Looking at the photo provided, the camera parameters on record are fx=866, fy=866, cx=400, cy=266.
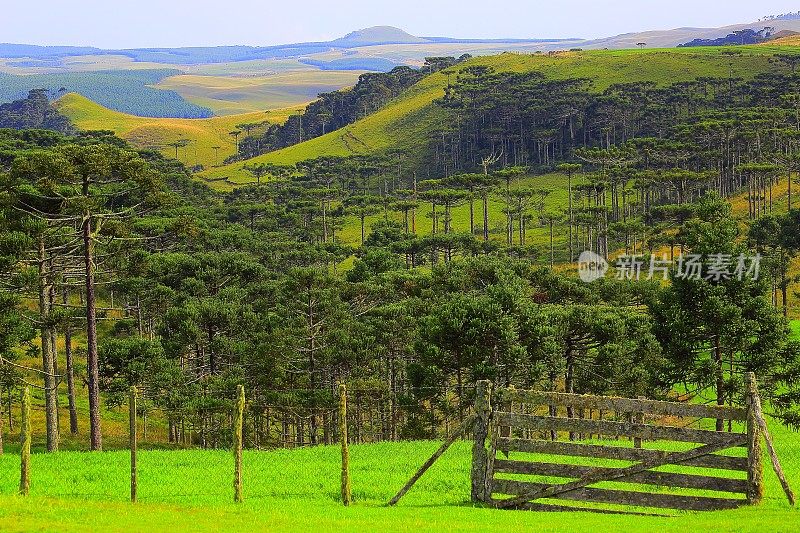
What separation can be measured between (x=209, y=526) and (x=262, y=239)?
97.2 m

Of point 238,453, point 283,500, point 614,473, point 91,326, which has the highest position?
point 614,473

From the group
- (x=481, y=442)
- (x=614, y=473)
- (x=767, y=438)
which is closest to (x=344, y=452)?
(x=481, y=442)

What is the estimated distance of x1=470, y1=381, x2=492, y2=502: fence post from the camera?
18.6 meters

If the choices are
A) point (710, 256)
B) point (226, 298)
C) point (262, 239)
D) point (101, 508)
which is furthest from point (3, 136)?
point (101, 508)

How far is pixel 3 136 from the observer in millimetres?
115250

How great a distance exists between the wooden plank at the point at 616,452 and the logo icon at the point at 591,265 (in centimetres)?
8521

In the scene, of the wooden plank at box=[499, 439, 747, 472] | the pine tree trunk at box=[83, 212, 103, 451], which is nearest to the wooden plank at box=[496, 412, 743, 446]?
the wooden plank at box=[499, 439, 747, 472]

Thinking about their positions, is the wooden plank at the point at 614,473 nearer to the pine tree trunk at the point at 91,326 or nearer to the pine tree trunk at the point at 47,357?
the pine tree trunk at the point at 91,326

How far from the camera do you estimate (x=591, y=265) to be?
11131cm

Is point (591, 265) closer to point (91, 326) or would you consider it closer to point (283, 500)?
point (91, 326)

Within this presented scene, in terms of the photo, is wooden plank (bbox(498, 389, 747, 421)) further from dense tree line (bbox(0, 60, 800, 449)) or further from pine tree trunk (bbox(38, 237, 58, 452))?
pine tree trunk (bbox(38, 237, 58, 452))

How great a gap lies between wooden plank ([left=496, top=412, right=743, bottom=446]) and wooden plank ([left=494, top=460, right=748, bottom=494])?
29.1 inches

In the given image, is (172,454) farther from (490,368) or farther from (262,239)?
(262,239)

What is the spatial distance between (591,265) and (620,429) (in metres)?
95.4
